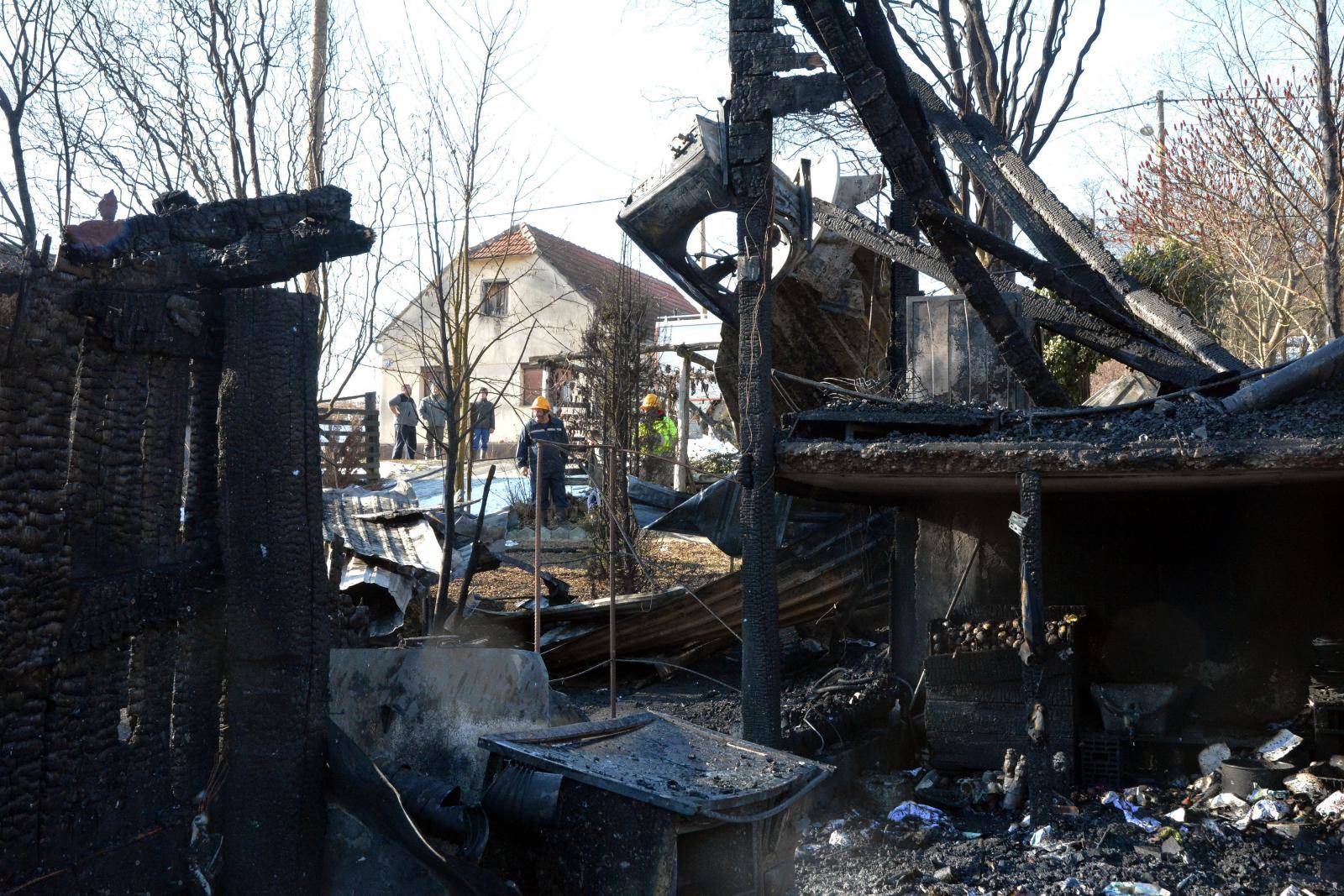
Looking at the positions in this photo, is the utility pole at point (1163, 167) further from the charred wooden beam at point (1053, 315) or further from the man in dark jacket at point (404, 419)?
the man in dark jacket at point (404, 419)

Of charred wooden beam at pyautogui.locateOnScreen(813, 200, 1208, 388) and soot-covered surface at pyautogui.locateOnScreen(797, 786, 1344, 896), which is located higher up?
charred wooden beam at pyautogui.locateOnScreen(813, 200, 1208, 388)

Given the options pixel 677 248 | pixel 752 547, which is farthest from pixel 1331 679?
pixel 677 248

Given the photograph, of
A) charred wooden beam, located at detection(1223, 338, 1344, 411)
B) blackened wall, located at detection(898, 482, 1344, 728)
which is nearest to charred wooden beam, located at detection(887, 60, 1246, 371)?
blackened wall, located at detection(898, 482, 1344, 728)

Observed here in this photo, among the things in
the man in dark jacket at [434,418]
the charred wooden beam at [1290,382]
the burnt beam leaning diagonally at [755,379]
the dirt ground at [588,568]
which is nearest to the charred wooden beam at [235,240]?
the burnt beam leaning diagonally at [755,379]

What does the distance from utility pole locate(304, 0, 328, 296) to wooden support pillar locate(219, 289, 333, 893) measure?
19.5 ft

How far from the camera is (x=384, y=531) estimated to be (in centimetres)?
1018

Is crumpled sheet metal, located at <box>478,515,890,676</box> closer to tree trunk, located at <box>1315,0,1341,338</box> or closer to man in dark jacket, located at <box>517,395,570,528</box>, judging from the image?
man in dark jacket, located at <box>517,395,570,528</box>

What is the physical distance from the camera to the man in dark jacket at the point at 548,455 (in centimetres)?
1474

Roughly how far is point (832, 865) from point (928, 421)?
2.78 meters

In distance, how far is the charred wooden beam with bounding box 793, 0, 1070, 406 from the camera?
7148 millimetres

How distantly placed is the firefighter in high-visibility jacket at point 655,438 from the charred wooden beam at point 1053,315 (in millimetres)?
4428

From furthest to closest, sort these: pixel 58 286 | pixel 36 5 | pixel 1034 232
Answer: pixel 1034 232
pixel 36 5
pixel 58 286

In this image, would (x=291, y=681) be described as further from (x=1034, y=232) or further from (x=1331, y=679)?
(x=1034, y=232)

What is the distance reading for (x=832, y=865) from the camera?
6363mm
